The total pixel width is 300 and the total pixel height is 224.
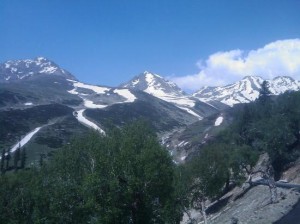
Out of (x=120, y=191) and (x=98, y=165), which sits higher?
(x=98, y=165)

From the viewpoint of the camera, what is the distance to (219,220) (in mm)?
75125

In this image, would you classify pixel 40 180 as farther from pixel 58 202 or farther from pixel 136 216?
pixel 136 216

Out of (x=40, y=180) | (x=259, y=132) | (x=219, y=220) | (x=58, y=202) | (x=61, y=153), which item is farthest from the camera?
(x=259, y=132)

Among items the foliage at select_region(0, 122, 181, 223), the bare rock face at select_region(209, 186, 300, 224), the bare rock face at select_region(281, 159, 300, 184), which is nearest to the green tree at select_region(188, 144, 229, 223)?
the bare rock face at select_region(209, 186, 300, 224)

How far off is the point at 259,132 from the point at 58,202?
8309 cm

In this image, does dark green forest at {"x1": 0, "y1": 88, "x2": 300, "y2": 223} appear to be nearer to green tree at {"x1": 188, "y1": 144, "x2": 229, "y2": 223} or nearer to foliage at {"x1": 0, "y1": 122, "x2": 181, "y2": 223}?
foliage at {"x1": 0, "y1": 122, "x2": 181, "y2": 223}

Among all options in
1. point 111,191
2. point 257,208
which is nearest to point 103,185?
point 111,191

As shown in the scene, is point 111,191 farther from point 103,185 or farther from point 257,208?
point 257,208

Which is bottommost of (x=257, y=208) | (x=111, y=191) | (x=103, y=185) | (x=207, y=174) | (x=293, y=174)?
(x=257, y=208)

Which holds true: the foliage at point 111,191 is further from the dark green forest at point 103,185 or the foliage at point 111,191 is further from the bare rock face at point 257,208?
the bare rock face at point 257,208

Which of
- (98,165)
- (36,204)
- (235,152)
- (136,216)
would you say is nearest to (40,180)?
(36,204)

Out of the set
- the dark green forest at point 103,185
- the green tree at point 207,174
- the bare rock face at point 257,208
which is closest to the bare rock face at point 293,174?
the bare rock face at point 257,208

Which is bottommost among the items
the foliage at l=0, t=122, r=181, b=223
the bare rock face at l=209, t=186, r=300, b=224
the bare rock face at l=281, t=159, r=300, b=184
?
the bare rock face at l=209, t=186, r=300, b=224

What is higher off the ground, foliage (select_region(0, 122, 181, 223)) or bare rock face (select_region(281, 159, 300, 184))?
foliage (select_region(0, 122, 181, 223))
